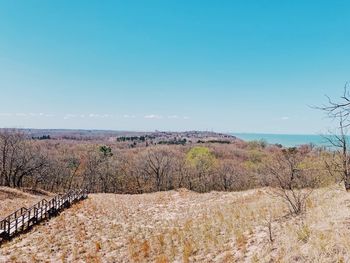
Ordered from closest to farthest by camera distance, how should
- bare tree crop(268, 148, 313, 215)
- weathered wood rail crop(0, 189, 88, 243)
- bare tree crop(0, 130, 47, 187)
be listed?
bare tree crop(268, 148, 313, 215), weathered wood rail crop(0, 189, 88, 243), bare tree crop(0, 130, 47, 187)

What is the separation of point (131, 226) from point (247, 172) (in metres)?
57.4

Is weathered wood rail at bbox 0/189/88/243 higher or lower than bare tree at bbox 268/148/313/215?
lower

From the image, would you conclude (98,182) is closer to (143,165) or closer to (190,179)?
(143,165)

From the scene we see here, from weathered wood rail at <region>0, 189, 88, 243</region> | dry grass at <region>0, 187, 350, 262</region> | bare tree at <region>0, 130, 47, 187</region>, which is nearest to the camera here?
dry grass at <region>0, 187, 350, 262</region>

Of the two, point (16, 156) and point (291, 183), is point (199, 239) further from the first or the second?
point (16, 156)

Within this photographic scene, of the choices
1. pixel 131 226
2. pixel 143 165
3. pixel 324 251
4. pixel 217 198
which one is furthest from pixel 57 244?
pixel 143 165

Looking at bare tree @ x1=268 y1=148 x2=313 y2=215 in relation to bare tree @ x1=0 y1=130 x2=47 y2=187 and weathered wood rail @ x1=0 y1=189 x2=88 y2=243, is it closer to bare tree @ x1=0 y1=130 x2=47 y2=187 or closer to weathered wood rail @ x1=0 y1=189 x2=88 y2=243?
weathered wood rail @ x1=0 y1=189 x2=88 y2=243

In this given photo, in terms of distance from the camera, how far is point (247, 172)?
2864 inches

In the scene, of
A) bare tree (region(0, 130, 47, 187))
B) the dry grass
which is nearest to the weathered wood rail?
the dry grass

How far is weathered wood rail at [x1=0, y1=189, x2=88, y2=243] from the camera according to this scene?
16.8m

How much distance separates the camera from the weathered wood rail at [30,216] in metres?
16.8

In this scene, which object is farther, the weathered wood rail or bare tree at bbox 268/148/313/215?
the weathered wood rail

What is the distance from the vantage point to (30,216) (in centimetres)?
2042

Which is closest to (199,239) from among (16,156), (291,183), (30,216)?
(291,183)
